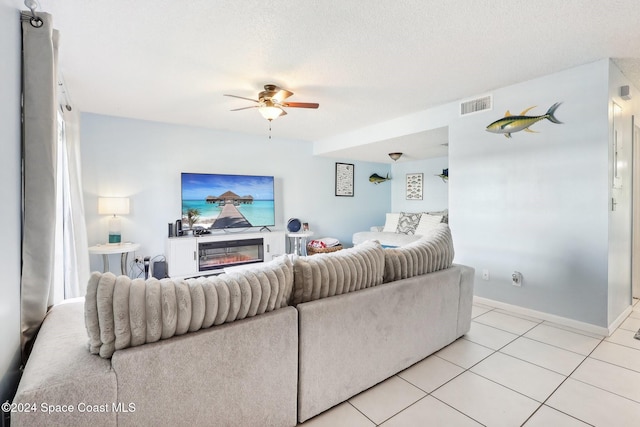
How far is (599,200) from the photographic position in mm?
2592

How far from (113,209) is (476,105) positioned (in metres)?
4.60

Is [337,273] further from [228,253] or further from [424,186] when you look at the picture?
[424,186]

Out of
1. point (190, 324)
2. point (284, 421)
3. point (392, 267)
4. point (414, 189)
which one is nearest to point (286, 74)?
point (392, 267)

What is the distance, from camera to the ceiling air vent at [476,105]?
130 inches

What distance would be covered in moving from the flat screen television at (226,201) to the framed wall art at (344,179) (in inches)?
65.6

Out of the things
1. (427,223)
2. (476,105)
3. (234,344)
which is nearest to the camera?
(234,344)

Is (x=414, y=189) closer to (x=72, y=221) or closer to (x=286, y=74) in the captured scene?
(x=286, y=74)

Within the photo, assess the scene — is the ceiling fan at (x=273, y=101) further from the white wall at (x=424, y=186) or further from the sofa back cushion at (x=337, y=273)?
the white wall at (x=424, y=186)

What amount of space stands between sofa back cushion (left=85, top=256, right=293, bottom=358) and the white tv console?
131 inches

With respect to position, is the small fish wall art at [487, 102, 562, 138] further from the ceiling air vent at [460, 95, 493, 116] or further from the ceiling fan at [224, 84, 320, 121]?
the ceiling fan at [224, 84, 320, 121]

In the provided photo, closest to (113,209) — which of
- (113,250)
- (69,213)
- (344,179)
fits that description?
(113,250)

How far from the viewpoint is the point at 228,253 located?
15.8 feet

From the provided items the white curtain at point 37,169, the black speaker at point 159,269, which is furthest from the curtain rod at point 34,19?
the black speaker at point 159,269

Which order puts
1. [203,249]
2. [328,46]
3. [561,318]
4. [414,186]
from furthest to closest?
[414,186], [203,249], [561,318], [328,46]
